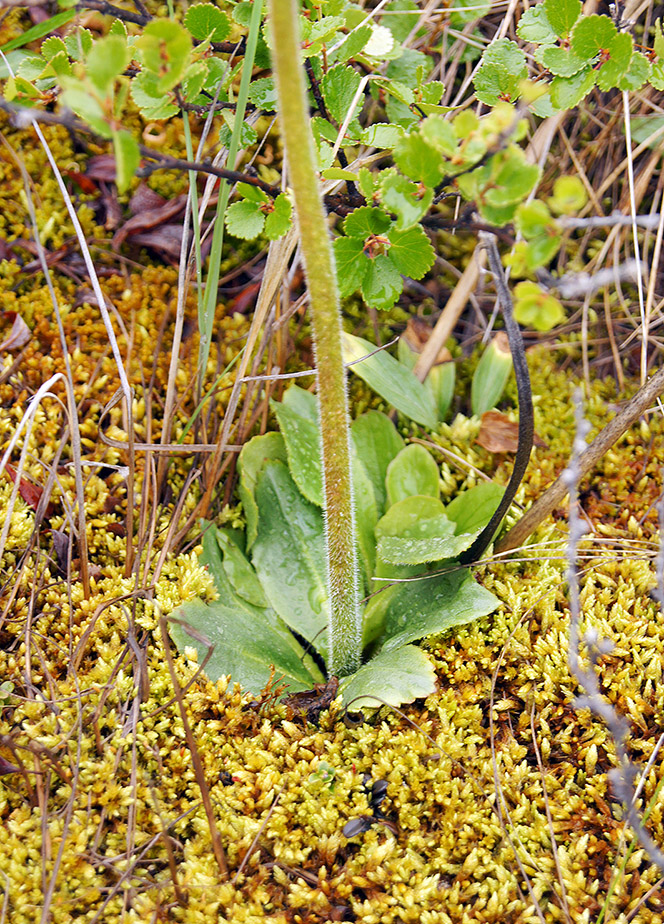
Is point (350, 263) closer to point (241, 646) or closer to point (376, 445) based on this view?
point (376, 445)

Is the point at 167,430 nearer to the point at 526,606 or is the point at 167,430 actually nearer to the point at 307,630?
the point at 307,630

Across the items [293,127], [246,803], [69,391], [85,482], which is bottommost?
[246,803]

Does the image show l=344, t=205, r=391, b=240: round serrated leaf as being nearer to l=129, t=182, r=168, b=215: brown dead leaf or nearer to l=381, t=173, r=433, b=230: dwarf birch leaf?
l=381, t=173, r=433, b=230: dwarf birch leaf

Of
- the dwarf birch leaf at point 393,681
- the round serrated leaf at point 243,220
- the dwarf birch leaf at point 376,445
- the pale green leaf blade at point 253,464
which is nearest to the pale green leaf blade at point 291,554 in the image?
the pale green leaf blade at point 253,464

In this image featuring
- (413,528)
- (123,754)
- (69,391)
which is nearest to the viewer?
(123,754)

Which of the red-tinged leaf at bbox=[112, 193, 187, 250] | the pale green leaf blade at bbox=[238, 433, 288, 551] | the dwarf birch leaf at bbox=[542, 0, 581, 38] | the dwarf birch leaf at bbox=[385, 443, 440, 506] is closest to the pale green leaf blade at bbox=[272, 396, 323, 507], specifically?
the pale green leaf blade at bbox=[238, 433, 288, 551]

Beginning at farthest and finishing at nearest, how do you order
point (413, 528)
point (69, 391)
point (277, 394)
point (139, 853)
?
point (277, 394)
point (413, 528)
point (69, 391)
point (139, 853)

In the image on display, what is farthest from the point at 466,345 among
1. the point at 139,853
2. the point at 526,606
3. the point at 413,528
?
the point at 139,853
